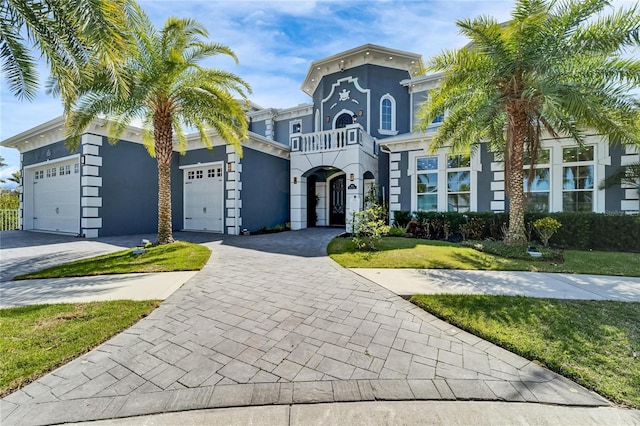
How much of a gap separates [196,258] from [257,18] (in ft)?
21.8

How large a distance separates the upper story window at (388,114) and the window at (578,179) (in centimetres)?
788

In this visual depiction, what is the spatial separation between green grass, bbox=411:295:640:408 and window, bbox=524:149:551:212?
8.09 meters

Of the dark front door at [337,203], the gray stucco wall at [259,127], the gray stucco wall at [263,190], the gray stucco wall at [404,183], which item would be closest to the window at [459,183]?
the gray stucco wall at [404,183]

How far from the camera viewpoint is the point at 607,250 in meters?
8.34

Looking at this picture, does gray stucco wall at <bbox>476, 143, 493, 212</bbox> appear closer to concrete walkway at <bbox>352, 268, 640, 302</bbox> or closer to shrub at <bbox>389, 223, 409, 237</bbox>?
shrub at <bbox>389, 223, 409, 237</bbox>

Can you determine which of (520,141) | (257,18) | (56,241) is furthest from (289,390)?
(56,241)

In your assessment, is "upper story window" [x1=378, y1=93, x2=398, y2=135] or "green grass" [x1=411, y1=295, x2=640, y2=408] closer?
"green grass" [x1=411, y1=295, x2=640, y2=408]

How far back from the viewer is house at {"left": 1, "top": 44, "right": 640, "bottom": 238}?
10633 millimetres

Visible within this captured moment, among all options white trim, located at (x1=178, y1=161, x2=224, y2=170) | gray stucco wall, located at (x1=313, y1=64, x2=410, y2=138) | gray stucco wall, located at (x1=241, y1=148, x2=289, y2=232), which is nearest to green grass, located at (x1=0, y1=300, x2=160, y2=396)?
gray stucco wall, located at (x1=241, y1=148, x2=289, y2=232)

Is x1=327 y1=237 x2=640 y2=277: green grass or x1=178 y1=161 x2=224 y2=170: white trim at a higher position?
x1=178 y1=161 x2=224 y2=170: white trim

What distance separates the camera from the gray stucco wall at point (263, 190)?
41.2 ft

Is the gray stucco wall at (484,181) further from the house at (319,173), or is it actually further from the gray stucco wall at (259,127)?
the gray stucco wall at (259,127)

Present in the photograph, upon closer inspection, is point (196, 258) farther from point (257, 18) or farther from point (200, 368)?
point (257, 18)

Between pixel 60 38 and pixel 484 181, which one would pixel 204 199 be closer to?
pixel 60 38
